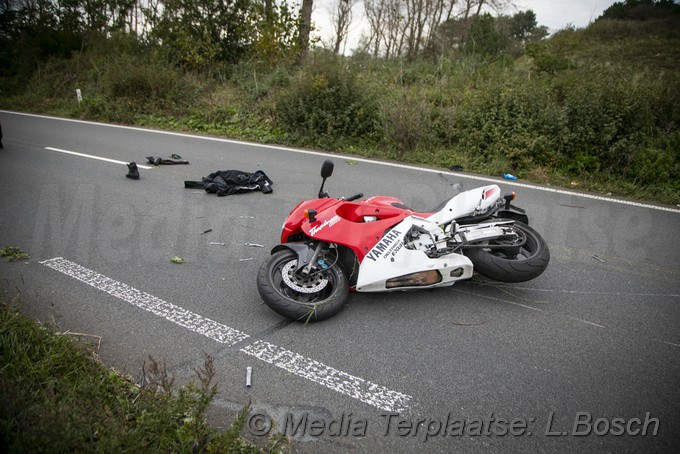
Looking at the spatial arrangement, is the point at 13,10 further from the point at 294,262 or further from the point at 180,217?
the point at 294,262

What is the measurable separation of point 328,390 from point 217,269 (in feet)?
7.22

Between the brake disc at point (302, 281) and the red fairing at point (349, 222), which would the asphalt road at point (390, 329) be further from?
the red fairing at point (349, 222)

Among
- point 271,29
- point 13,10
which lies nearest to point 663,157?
point 271,29

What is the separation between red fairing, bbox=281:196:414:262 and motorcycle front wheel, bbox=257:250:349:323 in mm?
246

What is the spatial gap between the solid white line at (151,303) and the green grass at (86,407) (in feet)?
1.75

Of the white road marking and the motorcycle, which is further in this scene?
the motorcycle

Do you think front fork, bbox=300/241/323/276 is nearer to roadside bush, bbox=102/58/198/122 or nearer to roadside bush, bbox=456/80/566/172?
roadside bush, bbox=456/80/566/172

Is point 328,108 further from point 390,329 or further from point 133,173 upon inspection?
point 390,329

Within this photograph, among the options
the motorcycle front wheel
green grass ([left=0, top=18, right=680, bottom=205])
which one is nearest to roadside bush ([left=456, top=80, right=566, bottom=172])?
green grass ([left=0, top=18, right=680, bottom=205])

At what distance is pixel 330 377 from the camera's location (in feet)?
10.2

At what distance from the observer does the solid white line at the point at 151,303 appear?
3.58 meters

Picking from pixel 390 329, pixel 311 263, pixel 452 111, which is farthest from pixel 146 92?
pixel 390 329

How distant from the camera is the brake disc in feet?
12.5

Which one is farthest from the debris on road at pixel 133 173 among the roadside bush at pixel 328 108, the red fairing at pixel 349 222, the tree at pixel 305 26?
the tree at pixel 305 26
